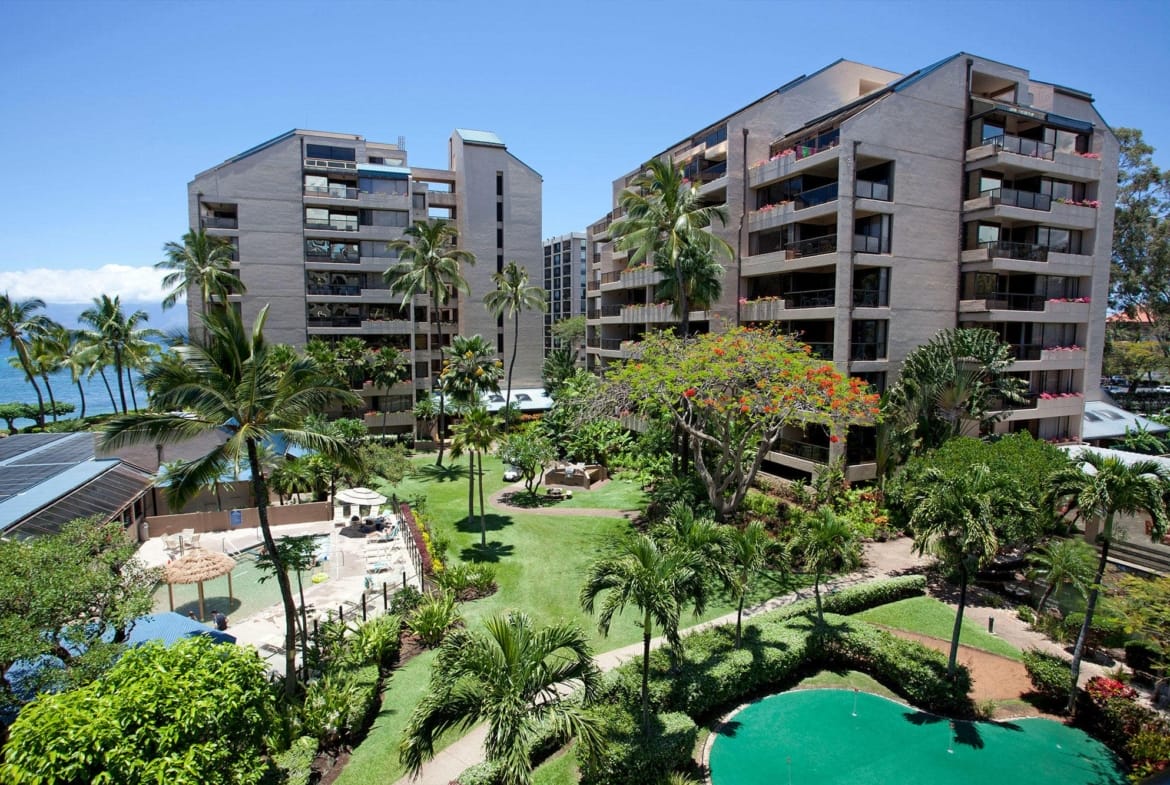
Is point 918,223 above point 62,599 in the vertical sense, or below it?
above

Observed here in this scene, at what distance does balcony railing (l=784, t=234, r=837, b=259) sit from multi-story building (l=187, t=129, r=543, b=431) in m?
30.3

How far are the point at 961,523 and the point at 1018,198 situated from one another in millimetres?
27019

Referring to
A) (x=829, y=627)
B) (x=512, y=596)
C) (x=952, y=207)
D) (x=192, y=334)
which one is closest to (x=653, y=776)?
(x=829, y=627)

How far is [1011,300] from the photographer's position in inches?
1412

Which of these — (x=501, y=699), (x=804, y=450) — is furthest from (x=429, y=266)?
(x=501, y=699)

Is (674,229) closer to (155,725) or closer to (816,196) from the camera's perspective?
(816,196)

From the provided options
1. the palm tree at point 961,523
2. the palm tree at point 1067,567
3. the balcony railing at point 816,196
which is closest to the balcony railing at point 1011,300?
the balcony railing at point 816,196

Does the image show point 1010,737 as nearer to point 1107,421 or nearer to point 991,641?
point 991,641

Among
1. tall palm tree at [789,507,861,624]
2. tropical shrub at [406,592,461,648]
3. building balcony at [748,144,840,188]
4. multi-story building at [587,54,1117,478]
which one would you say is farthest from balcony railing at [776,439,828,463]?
tropical shrub at [406,592,461,648]

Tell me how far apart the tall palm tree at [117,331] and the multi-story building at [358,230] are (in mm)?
4456

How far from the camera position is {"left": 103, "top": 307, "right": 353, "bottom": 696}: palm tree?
15172mm

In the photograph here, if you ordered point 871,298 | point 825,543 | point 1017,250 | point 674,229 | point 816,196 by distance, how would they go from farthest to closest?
point 1017,250 → point 816,196 → point 871,298 → point 674,229 → point 825,543

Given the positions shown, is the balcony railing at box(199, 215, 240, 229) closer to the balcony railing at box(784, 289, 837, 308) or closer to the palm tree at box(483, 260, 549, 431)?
the palm tree at box(483, 260, 549, 431)

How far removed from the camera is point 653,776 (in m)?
13.5
